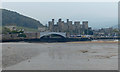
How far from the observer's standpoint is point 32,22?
191m

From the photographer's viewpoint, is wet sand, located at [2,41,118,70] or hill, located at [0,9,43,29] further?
hill, located at [0,9,43,29]

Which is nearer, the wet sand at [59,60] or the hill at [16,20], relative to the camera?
the wet sand at [59,60]

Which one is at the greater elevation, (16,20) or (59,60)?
(16,20)

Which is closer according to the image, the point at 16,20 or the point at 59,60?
the point at 59,60

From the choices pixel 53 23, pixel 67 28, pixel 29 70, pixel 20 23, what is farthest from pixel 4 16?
pixel 29 70

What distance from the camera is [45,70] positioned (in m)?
17.5

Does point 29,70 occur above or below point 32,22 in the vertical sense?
below

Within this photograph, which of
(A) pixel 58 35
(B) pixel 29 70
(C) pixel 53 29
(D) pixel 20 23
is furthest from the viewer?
(D) pixel 20 23

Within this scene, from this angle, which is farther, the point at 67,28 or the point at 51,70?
the point at 67,28

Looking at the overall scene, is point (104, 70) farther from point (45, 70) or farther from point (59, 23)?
point (59, 23)

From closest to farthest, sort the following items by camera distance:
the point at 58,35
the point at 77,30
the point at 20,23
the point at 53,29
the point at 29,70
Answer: the point at 29,70 < the point at 58,35 < the point at 77,30 < the point at 53,29 < the point at 20,23

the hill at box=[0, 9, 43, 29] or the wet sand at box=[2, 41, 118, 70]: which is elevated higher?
the hill at box=[0, 9, 43, 29]

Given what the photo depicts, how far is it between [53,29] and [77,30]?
65.1 ft

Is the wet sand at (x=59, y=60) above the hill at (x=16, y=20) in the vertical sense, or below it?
below
